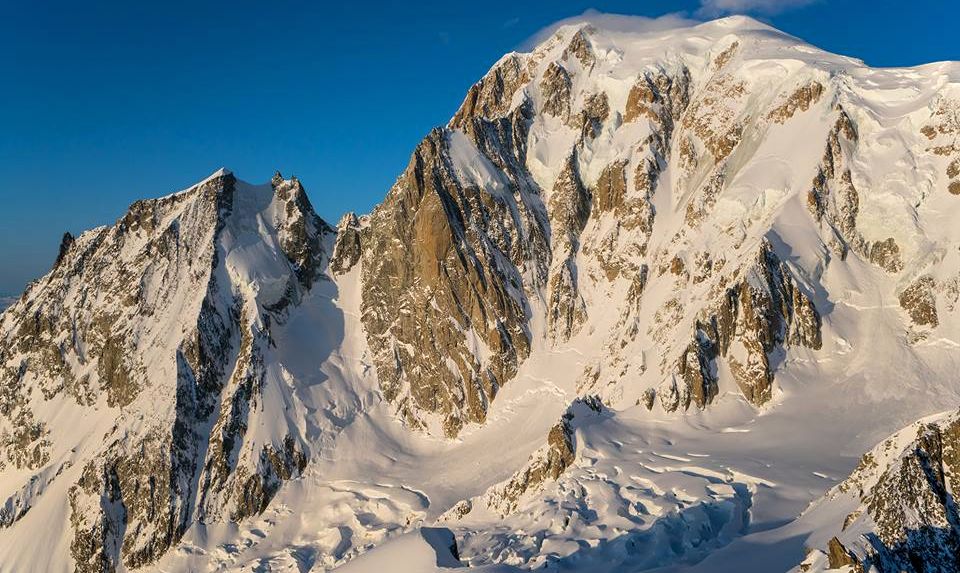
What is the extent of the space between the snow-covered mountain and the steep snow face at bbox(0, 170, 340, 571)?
454mm

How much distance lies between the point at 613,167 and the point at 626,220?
11.2m

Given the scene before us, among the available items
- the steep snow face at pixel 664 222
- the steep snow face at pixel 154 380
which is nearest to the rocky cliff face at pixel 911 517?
the steep snow face at pixel 664 222

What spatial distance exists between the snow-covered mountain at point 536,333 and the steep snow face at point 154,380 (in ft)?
1.49

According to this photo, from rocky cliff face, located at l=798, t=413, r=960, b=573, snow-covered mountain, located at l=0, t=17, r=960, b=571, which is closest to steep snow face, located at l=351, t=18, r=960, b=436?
snow-covered mountain, located at l=0, t=17, r=960, b=571

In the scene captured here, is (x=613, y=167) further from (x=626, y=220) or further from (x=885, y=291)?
(x=885, y=291)

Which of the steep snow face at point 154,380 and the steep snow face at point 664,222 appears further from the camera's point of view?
the steep snow face at point 154,380

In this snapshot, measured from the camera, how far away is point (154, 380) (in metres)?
94.5

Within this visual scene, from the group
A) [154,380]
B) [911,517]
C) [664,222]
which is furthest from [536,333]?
[911,517]

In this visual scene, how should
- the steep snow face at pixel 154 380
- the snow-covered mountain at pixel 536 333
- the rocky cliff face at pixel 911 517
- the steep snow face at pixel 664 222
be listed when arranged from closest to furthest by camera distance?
1. the rocky cliff face at pixel 911 517
2. the snow-covered mountain at pixel 536 333
3. the steep snow face at pixel 664 222
4. the steep snow face at pixel 154 380

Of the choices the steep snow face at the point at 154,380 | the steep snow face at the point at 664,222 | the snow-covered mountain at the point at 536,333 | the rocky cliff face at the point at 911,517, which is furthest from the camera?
the steep snow face at the point at 154,380

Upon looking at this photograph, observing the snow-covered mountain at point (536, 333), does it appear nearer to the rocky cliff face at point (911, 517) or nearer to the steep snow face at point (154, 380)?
the steep snow face at point (154, 380)

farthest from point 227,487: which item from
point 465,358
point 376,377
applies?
point 465,358

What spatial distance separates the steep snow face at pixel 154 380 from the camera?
86.0m

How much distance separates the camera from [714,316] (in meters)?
78.4
